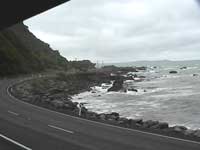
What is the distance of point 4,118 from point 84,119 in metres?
4.87

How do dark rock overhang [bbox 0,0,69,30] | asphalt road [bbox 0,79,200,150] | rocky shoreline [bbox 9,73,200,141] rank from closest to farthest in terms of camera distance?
1. dark rock overhang [bbox 0,0,69,30]
2. asphalt road [bbox 0,79,200,150]
3. rocky shoreline [bbox 9,73,200,141]

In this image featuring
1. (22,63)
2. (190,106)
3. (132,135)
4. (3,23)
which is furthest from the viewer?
(22,63)

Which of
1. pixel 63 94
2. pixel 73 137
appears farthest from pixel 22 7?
pixel 63 94

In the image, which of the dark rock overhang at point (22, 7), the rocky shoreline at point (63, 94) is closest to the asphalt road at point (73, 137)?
the rocky shoreline at point (63, 94)

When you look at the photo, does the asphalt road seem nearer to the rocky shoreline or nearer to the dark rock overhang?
the rocky shoreline

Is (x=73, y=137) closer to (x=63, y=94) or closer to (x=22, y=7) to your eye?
(x=22, y=7)

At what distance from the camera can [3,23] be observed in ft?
43.8

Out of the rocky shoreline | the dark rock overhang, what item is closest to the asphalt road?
the rocky shoreline

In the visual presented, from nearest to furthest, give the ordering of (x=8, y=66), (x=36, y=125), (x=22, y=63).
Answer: (x=36, y=125) → (x=8, y=66) → (x=22, y=63)

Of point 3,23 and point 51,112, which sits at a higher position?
point 3,23

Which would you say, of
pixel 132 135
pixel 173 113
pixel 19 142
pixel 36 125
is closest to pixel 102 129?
pixel 132 135

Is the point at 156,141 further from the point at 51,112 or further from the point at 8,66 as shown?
the point at 8,66

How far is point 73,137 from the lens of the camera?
18062 mm

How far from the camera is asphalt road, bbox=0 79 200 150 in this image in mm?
A: 15703
